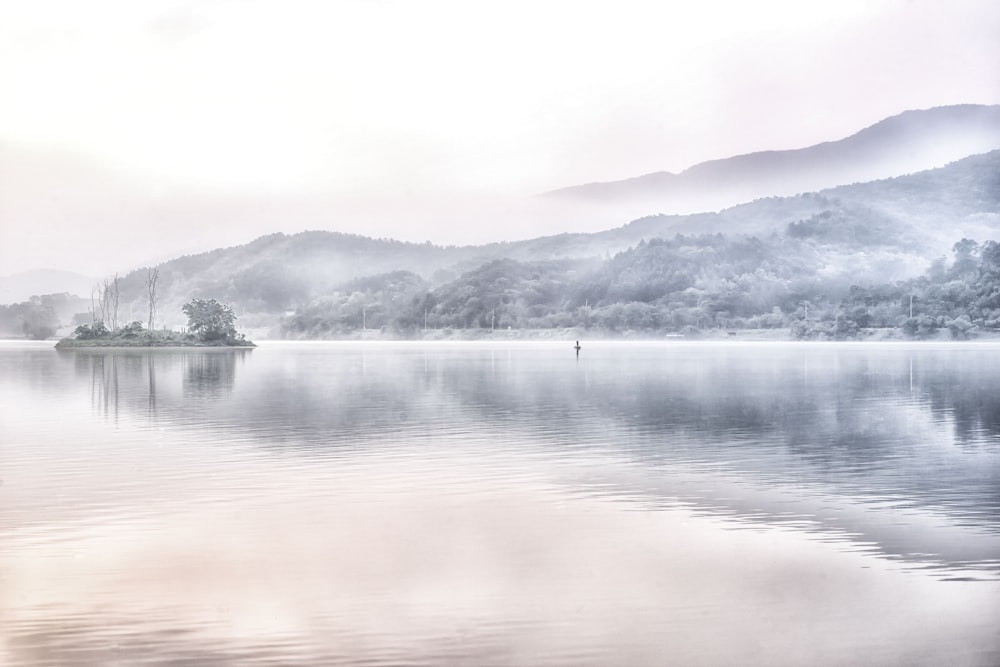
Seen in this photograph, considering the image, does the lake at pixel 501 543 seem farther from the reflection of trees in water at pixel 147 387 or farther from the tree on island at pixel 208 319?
the tree on island at pixel 208 319

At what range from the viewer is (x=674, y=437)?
1057 inches

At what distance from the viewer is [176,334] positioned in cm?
13850

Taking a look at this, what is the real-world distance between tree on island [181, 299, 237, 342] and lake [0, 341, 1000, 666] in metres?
112

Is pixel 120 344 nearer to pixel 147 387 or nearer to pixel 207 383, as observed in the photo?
pixel 207 383

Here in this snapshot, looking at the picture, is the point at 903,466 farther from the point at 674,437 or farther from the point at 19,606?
the point at 19,606

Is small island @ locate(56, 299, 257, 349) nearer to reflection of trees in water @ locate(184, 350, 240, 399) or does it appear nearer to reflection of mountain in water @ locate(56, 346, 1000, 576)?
reflection of trees in water @ locate(184, 350, 240, 399)

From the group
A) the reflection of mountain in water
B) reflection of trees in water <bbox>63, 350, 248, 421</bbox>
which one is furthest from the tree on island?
the reflection of mountain in water

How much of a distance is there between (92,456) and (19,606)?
1310cm

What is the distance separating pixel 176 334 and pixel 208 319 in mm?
4631

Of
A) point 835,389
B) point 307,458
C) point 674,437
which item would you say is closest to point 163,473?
point 307,458

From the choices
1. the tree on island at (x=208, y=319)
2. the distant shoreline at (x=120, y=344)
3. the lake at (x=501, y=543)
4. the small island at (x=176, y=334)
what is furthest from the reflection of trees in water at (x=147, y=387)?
the tree on island at (x=208, y=319)

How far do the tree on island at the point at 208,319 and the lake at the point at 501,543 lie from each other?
11161 centimetres

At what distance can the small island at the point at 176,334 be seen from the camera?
13488 centimetres

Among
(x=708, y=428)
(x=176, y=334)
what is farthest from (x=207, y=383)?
(x=176, y=334)
